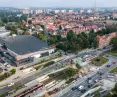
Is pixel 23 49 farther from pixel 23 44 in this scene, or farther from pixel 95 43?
pixel 95 43

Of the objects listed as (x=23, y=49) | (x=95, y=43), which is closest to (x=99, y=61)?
(x=95, y=43)

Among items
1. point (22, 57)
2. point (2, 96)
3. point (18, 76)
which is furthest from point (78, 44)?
point (2, 96)

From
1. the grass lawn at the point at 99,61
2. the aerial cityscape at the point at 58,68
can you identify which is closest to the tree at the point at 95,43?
the aerial cityscape at the point at 58,68

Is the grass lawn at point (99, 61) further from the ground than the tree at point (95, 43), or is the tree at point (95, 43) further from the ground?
the tree at point (95, 43)

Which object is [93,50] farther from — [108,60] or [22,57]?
[22,57]

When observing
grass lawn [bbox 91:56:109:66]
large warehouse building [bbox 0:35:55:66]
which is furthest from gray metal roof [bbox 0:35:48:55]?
grass lawn [bbox 91:56:109:66]

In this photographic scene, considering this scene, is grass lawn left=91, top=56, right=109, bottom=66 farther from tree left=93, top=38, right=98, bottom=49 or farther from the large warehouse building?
the large warehouse building

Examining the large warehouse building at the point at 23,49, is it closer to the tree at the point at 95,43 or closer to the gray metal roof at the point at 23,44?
the gray metal roof at the point at 23,44

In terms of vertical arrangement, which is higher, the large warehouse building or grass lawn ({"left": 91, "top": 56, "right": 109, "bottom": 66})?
the large warehouse building
